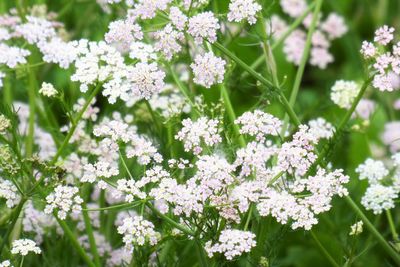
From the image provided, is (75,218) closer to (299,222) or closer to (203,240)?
(203,240)

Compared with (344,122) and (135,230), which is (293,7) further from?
(135,230)

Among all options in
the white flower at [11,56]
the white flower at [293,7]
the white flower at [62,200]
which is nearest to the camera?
the white flower at [62,200]

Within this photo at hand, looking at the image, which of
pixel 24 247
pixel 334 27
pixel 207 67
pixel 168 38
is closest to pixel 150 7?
pixel 168 38

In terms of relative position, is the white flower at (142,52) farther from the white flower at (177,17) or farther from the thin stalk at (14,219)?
the thin stalk at (14,219)

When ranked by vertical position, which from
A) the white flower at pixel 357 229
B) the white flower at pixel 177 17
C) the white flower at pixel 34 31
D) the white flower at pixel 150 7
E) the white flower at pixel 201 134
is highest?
the white flower at pixel 34 31

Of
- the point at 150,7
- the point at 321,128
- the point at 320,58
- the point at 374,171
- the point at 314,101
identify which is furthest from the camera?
the point at 314,101

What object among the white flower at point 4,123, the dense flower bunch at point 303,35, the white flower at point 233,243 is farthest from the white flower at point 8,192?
the dense flower bunch at point 303,35

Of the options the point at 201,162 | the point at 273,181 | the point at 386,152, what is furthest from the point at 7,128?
the point at 386,152
